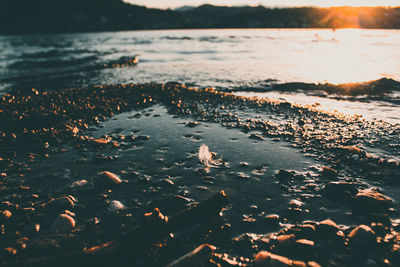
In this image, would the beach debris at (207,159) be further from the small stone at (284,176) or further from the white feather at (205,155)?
the small stone at (284,176)

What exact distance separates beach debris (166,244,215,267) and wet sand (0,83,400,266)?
7 cm

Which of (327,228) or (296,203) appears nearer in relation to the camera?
(327,228)

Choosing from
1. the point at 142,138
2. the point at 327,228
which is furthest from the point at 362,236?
the point at 142,138

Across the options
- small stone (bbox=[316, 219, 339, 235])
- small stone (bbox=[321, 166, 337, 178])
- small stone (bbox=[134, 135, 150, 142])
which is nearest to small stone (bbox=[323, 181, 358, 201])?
small stone (bbox=[321, 166, 337, 178])

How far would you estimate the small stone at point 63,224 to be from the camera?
4.45 meters

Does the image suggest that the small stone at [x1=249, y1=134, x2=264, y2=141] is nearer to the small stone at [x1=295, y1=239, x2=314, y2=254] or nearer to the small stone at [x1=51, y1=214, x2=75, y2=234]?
the small stone at [x1=295, y1=239, x2=314, y2=254]

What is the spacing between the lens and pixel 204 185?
599 cm

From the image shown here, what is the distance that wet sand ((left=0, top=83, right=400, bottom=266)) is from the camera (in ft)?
13.2

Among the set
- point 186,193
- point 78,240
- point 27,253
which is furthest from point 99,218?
point 186,193

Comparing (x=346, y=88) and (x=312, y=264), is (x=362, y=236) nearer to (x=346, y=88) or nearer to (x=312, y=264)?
(x=312, y=264)

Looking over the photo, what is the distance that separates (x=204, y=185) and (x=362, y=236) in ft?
10.4

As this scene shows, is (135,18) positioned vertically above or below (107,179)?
above

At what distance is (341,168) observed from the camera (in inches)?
260

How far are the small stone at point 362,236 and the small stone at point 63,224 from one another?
4.71m
